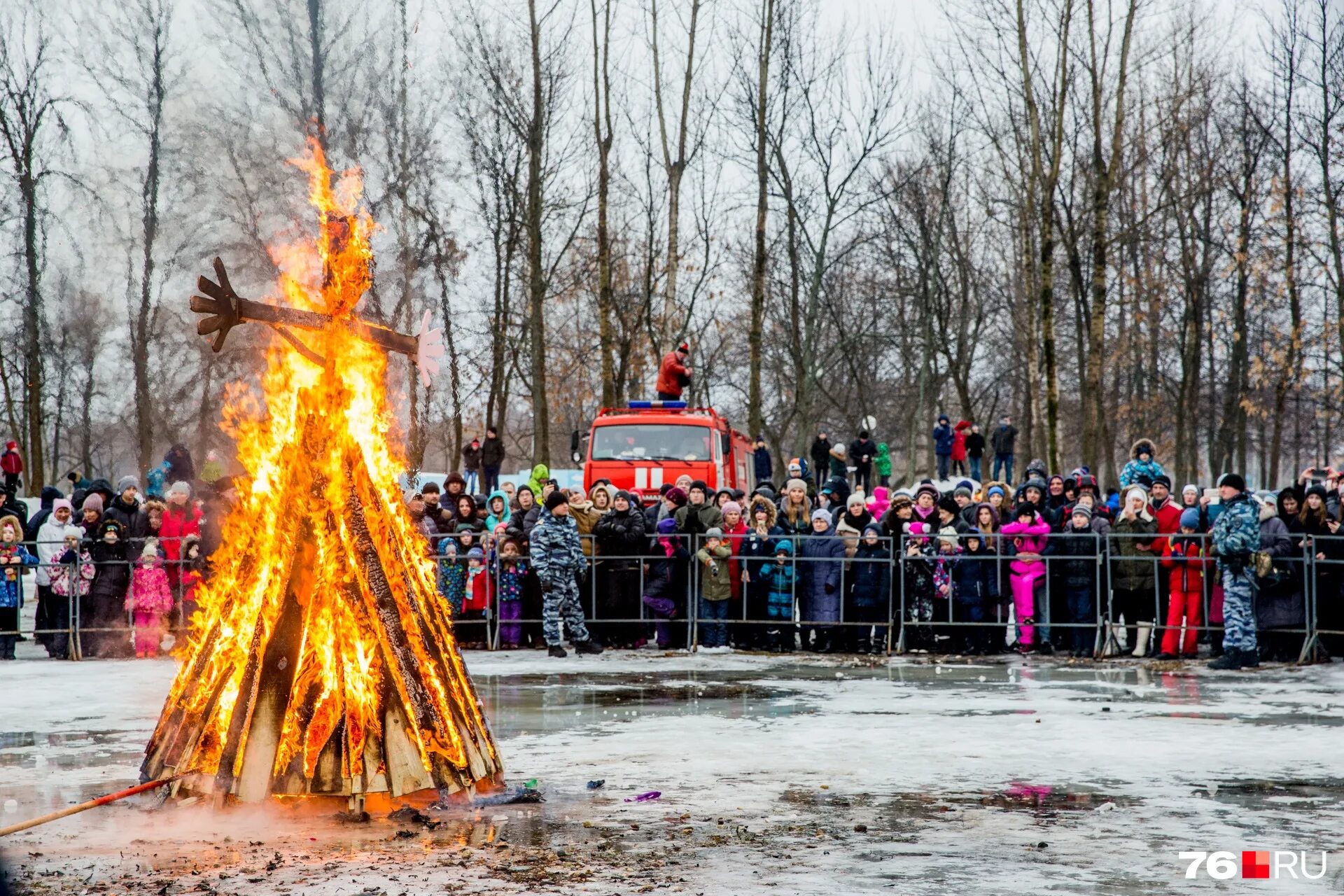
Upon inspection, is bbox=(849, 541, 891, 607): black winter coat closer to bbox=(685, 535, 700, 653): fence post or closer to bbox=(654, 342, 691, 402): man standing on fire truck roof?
bbox=(685, 535, 700, 653): fence post

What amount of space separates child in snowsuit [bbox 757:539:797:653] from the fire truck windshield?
842 cm

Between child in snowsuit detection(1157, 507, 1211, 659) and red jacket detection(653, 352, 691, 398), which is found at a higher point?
red jacket detection(653, 352, 691, 398)

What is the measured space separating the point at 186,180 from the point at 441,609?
24238 millimetres

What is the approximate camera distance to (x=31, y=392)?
34219 mm

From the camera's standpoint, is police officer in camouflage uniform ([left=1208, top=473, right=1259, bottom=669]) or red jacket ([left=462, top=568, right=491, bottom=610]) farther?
red jacket ([left=462, top=568, right=491, bottom=610])

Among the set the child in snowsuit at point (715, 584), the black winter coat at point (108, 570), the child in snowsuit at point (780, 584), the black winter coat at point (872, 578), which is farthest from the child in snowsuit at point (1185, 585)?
the black winter coat at point (108, 570)

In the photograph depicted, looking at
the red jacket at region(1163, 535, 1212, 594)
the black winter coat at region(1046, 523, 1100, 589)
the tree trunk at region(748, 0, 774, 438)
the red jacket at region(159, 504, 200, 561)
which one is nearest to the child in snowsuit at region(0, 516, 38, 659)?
the red jacket at region(159, 504, 200, 561)

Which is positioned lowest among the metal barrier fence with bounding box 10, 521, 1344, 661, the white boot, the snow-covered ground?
the snow-covered ground

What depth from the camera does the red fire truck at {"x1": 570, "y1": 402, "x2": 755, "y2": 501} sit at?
24484 mm

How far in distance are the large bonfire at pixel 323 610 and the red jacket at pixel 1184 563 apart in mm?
9296

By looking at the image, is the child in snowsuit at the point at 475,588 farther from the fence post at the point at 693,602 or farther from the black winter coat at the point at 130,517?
the black winter coat at the point at 130,517

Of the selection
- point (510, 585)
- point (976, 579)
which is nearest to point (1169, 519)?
point (976, 579)

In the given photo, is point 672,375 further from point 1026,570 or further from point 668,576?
point 1026,570
